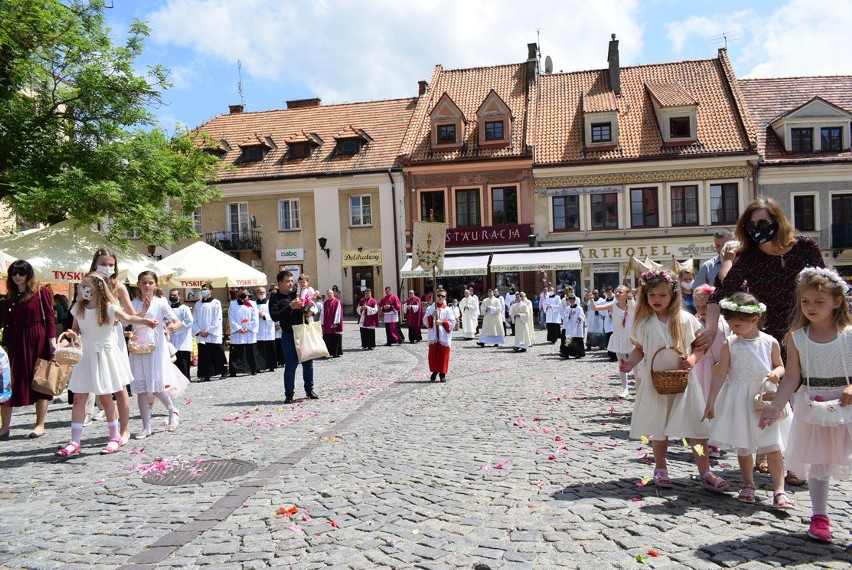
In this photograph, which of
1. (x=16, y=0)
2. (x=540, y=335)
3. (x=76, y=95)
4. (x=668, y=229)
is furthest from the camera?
(x=668, y=229)

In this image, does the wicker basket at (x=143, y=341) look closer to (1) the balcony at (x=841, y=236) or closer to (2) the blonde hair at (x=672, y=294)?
(2) the blonde hair at (x=672, y=294)

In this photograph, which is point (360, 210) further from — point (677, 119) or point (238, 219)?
point (677, 119)

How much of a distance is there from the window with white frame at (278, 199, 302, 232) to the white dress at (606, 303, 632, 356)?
26160 millimetres

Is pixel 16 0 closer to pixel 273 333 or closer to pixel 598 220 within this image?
pixel 273 333

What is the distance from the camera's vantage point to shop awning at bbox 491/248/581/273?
1273 inches

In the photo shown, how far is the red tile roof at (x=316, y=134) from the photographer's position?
36.5 metres

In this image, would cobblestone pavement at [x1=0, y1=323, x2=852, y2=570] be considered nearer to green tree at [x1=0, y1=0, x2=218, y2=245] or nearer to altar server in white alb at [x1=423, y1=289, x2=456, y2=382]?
altar server in white alb at [x1=423, y1=289, x2=456, y2=382]

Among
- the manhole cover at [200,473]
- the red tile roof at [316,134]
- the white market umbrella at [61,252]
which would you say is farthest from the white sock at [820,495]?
the red tile roof at [316,134]

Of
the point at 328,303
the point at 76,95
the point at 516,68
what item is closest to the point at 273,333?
the point at 328,303

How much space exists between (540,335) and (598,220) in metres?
8.63

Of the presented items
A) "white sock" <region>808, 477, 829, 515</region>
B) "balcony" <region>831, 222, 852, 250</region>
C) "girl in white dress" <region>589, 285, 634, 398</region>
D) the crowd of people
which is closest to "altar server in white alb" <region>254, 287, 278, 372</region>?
the crowd of people

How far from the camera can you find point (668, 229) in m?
33.8

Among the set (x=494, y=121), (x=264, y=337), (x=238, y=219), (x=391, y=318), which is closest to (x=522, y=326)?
(x=391, y=318)

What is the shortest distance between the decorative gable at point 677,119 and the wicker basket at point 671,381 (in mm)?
30588
